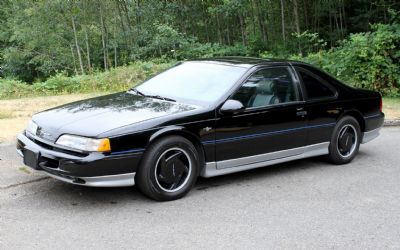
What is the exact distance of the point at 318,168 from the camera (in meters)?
6.68

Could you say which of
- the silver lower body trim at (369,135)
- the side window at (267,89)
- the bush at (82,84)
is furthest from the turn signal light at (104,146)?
the bush at (82,84)

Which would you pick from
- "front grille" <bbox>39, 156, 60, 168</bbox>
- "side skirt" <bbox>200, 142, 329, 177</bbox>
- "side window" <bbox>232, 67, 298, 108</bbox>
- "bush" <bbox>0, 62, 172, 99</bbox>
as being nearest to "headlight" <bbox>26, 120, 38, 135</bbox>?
"front grille" <bbox>39, 156, 60, 168</bbox>

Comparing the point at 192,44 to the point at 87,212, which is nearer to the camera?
the point at 87,212

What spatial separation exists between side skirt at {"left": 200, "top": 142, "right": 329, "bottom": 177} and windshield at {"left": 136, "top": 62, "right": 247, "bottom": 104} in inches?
28.3

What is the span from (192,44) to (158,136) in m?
13.3

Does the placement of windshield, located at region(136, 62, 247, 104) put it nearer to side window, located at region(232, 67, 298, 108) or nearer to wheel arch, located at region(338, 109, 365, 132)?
side window, located at region(232, 67, 298, 108)

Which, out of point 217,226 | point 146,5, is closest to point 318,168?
point 217,226

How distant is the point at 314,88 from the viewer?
6.52 meters

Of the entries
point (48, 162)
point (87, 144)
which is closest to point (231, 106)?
point (87, 144)

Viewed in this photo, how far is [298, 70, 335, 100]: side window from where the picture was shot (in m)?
6.43

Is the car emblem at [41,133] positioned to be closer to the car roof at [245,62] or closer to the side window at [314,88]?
the car roof at [245,62]

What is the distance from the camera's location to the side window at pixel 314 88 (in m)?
6.43

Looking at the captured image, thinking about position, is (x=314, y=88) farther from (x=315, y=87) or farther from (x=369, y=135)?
(x=369, y=135)

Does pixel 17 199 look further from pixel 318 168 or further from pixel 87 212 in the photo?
pixel 318 168
